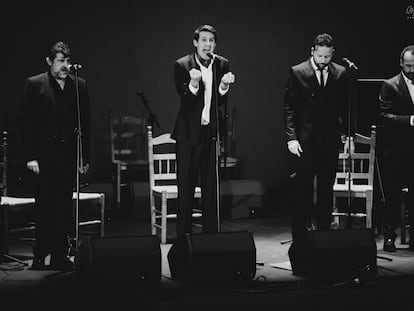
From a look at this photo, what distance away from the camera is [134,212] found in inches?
314

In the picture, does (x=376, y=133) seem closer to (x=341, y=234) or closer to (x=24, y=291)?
(x=341, y=234)

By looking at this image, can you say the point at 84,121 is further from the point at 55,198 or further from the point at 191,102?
the point at 191,102

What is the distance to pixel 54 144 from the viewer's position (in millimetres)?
5234

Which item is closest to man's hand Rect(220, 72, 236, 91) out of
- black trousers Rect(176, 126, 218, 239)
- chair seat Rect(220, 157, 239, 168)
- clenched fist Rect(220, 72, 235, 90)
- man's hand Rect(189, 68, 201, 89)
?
clenched fist Rect(220, 72, 235, 90)

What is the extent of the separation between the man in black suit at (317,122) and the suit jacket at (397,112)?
606mm

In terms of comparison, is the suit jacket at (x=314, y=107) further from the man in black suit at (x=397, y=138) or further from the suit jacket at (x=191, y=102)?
the man in black suit at (x=397, y=138)

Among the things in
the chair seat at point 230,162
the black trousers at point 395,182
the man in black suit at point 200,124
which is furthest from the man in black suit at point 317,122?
the chair seat at point 230,162

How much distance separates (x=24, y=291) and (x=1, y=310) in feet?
1.72

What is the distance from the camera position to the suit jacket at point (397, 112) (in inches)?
238

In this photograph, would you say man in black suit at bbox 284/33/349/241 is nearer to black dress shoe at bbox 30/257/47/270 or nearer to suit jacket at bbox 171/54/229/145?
suit jacket at bbox 171/54/229/145

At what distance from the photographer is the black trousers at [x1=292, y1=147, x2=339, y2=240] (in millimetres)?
5559

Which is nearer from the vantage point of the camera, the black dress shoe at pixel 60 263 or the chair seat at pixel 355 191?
the black dress shoe at pixel 60 263

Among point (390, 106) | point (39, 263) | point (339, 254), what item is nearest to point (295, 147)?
point (339, 254)

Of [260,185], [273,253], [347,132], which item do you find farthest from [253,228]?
[347,132]
